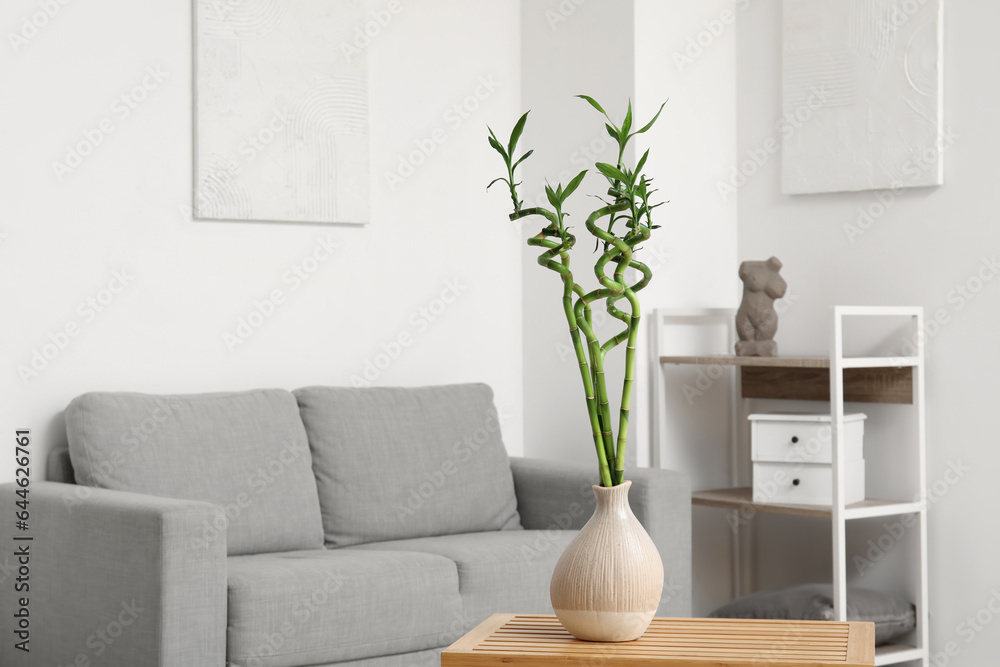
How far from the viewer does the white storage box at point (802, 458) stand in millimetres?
3459

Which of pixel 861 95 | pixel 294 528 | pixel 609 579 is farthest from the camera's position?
pixel 861 95

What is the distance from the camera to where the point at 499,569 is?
3.04 m

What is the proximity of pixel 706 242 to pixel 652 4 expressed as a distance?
82 centimetres

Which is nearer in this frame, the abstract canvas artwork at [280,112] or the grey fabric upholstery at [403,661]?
the grey fabric upholstery at [403,661]

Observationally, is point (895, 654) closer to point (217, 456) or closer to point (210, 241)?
point (217, 456)

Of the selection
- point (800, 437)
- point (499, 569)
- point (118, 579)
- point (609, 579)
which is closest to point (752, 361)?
point (800, 437)

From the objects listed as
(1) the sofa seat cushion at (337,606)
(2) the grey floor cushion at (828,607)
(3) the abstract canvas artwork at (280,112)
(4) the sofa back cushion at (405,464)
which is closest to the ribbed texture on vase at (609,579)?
(1) the sofa seat cushion at (337,606)

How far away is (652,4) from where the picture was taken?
3.89m

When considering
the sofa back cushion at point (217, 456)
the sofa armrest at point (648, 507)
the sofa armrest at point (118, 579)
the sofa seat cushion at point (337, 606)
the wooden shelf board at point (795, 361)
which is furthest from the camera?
the wooden shelf board at point (795, 361)

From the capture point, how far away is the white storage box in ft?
11.3

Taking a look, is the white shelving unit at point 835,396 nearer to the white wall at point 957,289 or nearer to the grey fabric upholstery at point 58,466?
the white wall at point 957,289

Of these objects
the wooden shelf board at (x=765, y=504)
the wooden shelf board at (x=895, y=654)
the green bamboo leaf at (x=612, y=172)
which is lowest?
the wooden shelf board at (x=895, y=654)

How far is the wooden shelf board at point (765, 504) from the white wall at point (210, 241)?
0.78 m

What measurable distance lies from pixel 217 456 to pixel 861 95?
2274 mm
